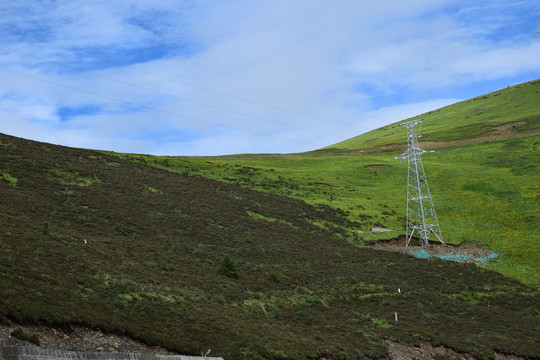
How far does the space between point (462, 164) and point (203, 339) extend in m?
90.0

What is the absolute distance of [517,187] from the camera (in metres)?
78.4

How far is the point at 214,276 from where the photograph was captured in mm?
36281

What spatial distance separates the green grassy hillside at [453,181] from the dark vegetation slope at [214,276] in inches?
321

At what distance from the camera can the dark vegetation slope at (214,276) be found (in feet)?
75.0

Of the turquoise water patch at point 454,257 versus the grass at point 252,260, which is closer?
the grass at point 252,260

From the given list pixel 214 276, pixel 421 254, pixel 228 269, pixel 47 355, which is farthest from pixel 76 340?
pixel 421 254

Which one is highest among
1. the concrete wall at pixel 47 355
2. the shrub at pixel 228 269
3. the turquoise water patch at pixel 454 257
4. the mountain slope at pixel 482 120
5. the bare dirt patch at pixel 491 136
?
the mountain slope at pixel 482 120

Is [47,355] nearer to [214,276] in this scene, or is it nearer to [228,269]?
[214,276]

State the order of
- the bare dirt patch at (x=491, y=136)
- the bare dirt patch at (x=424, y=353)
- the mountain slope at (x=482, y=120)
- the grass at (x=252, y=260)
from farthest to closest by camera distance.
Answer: the mountain slope at (x=482, y=120)
the bare dirt patch at (x=491, y=136)
the bare dirt patch at (x=424, y=353)
the grass at (x=252, y=260)

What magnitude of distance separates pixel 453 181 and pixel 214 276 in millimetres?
64595

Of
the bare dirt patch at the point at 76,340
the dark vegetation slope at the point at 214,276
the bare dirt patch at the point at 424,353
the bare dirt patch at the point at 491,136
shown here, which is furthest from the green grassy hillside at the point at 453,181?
the bare dirt patch at the point at 76,340

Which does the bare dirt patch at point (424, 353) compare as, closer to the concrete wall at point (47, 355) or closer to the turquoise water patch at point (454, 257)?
the concrete wall at point (47, 355)

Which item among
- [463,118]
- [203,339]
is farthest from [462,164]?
[203,339]

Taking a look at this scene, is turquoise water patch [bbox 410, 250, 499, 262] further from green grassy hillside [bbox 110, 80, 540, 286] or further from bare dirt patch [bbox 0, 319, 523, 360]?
bare dirt patch [bbox 0, 319, 523, 360]
